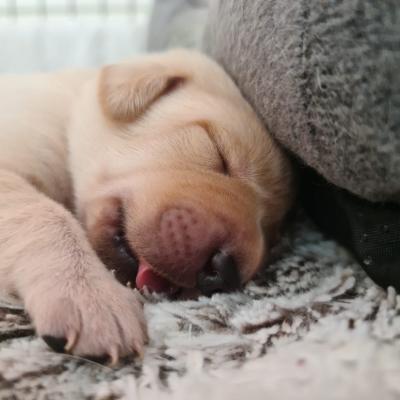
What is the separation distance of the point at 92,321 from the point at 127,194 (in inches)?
18.3

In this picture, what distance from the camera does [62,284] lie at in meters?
1.00

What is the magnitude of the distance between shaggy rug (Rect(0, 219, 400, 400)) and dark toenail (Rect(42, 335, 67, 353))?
0.04 ft

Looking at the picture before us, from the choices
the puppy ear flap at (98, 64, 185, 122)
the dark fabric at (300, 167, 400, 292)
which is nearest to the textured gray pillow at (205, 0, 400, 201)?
the dark fabric at (300, 167, 400, 292)

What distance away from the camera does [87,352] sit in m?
0.87

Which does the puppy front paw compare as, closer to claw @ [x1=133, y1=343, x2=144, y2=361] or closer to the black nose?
claw @ [x1=133, y1=343, x2=144, y2=361]

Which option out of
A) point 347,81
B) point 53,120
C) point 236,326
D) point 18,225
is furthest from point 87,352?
point 53,120

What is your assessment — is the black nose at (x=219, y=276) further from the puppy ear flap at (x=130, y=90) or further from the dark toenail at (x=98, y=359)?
the puppy ear flap at (x=130, y=90)

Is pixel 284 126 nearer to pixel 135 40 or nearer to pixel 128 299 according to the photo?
pixel 128 299

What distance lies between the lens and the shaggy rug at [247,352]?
768mm

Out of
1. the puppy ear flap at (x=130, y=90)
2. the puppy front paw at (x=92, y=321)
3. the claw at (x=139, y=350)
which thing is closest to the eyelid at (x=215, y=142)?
the puppy ear flap at (x=130, y=90)

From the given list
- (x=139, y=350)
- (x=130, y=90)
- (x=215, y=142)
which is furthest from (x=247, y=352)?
(x=130, y=90)

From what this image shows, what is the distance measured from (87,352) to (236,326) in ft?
0.87

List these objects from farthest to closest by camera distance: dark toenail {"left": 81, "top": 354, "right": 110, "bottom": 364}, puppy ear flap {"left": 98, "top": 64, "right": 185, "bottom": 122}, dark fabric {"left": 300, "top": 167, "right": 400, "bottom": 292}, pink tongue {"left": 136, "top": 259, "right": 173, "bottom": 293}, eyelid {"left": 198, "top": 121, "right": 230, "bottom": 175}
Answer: puppy ear flap {"left": 98, "top": 64, "right": 185, "bottom": 122}, eyelid {"left": 198, "top": 121, "right": 230, "bottom": 175}, pink tongue {"left": 136, "top": 259, "right": 173, "bottom": 293}, dark fabric {"left": 300, "top": 167, "right": 400, "bottom": 292}, dark toenail {"left": 81, "top": 354, "right": 110, "bottom": 364}

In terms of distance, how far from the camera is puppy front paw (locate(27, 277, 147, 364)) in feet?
2.90
